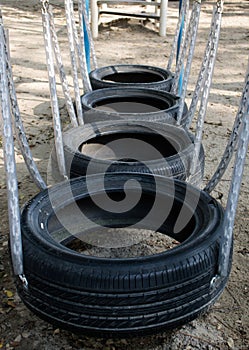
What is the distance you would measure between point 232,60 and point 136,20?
109 inches

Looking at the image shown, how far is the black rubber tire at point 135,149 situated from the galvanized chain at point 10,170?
2.39 feet

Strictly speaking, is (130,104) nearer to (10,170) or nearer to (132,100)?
(132,100)

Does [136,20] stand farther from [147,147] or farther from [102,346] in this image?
[102,346]

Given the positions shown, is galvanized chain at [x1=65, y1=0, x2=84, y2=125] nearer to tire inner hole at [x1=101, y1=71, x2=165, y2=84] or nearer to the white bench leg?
tire inner hole at [x1=101, y1=71, x2=165, y2=84]

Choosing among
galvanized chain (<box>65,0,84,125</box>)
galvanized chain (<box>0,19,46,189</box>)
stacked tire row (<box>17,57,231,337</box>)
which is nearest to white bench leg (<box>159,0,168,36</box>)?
stacked tire row (<box>17,57,231,337</box>)

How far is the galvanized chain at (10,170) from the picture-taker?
1442 mm

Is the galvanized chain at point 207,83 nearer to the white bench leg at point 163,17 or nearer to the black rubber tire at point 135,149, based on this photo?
the black rubber tire at point 135,149

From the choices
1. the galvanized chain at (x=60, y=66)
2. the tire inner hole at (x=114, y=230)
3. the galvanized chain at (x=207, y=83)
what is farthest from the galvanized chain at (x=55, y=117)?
the galvanized chain at (x=207, y=83)

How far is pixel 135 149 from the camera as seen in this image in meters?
2.86

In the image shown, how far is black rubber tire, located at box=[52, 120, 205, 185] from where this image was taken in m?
2.28

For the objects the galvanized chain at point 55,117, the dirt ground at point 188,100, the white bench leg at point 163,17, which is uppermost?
the galvanized chain at point 55,117

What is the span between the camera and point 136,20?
8555 mm

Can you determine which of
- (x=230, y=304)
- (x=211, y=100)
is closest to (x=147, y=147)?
(x=230, y=304)

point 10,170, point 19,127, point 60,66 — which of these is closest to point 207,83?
point 60,66
